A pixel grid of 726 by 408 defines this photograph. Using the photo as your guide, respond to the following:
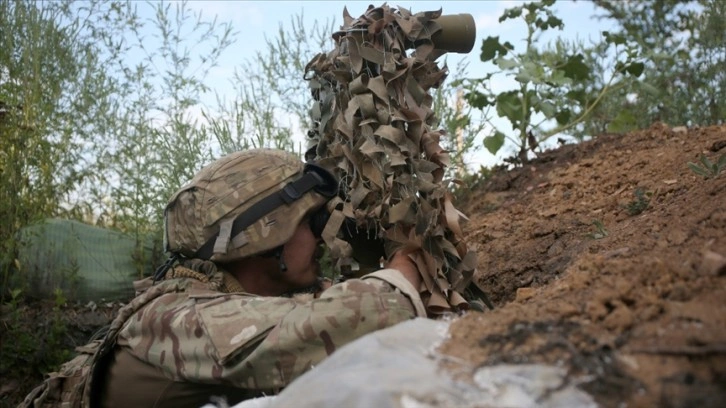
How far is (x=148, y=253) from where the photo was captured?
17.3ft

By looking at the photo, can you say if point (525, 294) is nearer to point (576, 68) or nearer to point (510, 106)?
point (510, 106)

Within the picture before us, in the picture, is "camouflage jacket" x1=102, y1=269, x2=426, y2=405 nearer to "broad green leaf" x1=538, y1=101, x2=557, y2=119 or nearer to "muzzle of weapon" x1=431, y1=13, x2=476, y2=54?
"muzzle of weapon" x1=431, y1=13, x2=476, y2=54

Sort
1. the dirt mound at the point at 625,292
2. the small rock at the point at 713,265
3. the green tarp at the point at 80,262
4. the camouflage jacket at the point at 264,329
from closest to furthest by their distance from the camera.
Answer: the dirt mound at the point at 625,292
the small rock at the point at 713,265
the camouflage jacket at the point at 264,329
the green tarp at the point at 80,262

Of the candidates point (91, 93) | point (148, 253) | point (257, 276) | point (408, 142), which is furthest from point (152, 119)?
point (408, 142)

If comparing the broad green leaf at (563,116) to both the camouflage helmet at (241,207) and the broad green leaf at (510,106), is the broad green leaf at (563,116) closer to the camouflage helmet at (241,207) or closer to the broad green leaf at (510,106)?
the broad green leaf at (510,106)

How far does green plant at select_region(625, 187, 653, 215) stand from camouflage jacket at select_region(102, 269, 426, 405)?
4.31ft

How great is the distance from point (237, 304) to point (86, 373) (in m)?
0.75

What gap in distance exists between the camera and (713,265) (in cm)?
157

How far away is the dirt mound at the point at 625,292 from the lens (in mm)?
1258

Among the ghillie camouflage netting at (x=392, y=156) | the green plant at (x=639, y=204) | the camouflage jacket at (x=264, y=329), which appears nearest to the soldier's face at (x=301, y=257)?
the ghillie camouflage netting at (x=392, y=156)

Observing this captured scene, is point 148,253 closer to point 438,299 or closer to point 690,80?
point 438,299

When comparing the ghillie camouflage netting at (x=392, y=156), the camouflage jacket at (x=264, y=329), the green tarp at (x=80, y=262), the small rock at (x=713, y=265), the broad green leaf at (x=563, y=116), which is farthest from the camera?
the broad green leaf at (x=563, y=116)

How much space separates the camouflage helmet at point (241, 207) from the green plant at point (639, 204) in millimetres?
1328

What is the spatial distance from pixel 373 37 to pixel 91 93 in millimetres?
3487
